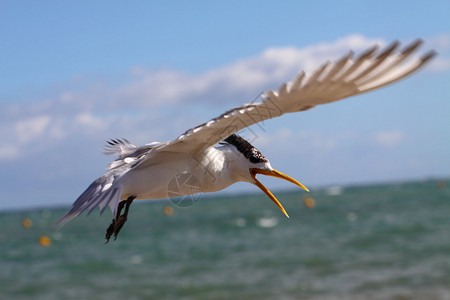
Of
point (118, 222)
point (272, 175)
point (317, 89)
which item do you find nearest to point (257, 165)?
point (272, 175)

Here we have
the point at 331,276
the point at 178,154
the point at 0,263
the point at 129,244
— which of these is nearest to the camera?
the point at 178,154

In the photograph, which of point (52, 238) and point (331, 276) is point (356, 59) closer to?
point (331, 276)

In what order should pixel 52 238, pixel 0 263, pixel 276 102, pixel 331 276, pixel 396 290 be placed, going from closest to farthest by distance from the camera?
pixel 276 102 → pixel 396 290 → pixel 331 276 → pixel 0 263 → pixel 52 238

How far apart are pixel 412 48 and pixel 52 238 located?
84.3 ft

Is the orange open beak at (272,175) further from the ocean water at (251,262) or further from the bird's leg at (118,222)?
the ocean water at (251,262)

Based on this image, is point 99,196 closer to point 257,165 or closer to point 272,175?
point 257,165

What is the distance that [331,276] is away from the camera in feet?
43.5

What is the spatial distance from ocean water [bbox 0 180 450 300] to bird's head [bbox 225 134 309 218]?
337 inches

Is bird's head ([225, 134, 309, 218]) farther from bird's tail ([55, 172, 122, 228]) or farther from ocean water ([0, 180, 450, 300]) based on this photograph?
ocean water ([0, 180, 450, 300])

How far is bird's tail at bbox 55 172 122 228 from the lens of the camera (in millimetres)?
2941

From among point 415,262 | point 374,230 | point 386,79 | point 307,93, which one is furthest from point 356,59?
point 374,230

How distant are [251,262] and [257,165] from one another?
42.7 ft

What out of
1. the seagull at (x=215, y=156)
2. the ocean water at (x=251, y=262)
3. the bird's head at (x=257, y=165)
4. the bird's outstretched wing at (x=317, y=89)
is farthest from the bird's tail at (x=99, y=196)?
the ocean water at (x=251, y=262)

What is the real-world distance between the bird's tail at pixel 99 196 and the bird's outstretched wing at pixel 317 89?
0.22m
